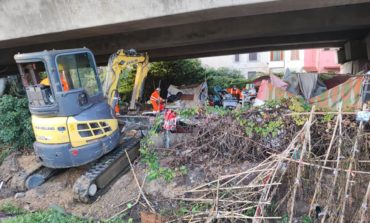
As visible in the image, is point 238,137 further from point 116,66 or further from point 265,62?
point 265,62

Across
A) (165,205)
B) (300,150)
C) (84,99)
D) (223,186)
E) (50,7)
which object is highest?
(50,7)

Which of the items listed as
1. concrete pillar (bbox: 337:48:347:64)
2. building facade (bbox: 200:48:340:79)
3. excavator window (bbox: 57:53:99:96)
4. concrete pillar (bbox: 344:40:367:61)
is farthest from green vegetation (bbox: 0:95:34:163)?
building facade (bbox: 200:48:340:79)

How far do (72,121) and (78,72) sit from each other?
1108mm

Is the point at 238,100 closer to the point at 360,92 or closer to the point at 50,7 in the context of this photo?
the point at 360,92

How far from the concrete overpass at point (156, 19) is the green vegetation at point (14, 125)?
5.71 feet

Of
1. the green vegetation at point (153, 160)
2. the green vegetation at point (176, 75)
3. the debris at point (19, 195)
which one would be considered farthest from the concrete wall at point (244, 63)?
the debris at point (19, 195)

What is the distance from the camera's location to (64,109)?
6137 mm

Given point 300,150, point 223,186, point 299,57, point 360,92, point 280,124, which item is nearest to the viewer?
point 300,150

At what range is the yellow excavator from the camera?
610cm

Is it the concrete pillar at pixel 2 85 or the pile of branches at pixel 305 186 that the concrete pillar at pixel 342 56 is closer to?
the pile of branches at pixel 305 186

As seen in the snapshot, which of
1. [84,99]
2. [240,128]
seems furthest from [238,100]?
[84,99]

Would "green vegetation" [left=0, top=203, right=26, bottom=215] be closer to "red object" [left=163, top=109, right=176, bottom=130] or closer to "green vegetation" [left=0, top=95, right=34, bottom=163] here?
"green vegetation" [left=0, top=95, right=34, bottom=163]

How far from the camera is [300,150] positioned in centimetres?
493

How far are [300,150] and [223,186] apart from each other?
1.39 metres
